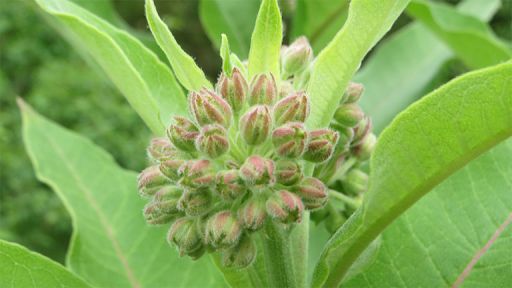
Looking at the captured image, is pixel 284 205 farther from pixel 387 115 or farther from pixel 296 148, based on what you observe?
pixel 387 115

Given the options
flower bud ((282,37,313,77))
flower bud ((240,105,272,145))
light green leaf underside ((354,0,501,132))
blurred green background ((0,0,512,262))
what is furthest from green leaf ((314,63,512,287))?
blurred green background ((0,0,512,262))

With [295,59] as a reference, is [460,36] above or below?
below

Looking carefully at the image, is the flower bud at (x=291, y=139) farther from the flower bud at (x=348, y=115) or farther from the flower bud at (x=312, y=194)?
the flower bud at (x=348, y=115)

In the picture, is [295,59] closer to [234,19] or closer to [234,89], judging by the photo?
[234,89]

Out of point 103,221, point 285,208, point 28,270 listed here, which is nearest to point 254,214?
point 285,208

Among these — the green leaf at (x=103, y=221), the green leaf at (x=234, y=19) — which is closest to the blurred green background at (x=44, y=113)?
the green leaf at (x=234, y=19)

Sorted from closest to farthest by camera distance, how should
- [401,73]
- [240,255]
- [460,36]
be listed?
[240,255]
[460,36]
[401,73]
